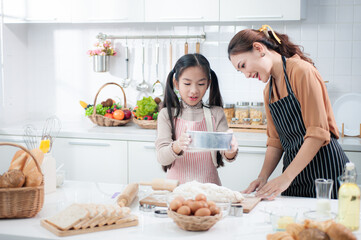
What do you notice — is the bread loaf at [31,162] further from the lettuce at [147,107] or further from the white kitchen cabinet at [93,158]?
the lettuce at [147,107]

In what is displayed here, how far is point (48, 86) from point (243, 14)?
194 cm

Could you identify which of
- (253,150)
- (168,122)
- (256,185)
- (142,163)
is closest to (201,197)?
(256,185)

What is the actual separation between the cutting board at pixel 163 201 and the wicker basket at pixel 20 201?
391 millimetres

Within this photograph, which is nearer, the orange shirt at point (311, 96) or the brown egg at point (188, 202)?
the brown egg at point (188, 202)

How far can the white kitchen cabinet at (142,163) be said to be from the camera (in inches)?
137

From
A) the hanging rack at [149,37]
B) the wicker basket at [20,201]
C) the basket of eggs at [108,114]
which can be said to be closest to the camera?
the wicker basket at [20,201]

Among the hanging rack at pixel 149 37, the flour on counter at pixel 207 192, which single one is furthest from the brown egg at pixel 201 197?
the hanging rack at pixel 149 37

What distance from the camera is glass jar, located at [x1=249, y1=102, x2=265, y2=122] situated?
3.64 metres

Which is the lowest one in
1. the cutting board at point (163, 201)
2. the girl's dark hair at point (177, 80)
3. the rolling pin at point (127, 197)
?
the cutting board at point (163, 201)

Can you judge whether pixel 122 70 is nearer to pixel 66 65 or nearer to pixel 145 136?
pixel 66 65

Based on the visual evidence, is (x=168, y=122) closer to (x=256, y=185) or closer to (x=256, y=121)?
(x=256, y=185)

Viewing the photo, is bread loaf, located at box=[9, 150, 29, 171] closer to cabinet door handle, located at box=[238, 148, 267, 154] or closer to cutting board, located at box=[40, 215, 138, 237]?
cutting board, located at box=[40, 215, 138, 237]

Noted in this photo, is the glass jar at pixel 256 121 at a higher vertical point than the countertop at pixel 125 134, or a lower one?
higher

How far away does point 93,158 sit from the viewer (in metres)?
3.58
